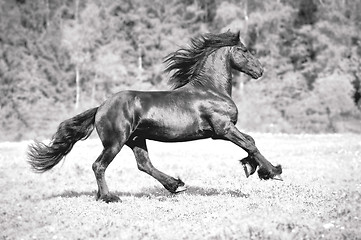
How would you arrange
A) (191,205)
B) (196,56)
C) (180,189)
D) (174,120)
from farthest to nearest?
1. (196,56)
2. (180,189)
3. (174,120)
4. (191,205)

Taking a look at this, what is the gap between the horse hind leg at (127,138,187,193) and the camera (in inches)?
359

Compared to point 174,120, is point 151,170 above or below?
below

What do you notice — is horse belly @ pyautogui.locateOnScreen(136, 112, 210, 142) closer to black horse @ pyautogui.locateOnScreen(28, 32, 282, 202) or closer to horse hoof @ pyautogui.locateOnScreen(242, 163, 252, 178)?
black horse @ pyautogui.locateOnScreen(28, 32, 282, 202)

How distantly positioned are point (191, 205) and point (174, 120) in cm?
157

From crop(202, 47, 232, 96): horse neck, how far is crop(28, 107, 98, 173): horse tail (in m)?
2.38

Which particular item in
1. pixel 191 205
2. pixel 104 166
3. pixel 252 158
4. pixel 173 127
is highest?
pixel 173 127

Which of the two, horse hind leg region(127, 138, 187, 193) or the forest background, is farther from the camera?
the forest background

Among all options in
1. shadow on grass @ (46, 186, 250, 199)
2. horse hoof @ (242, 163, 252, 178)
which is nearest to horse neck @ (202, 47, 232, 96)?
horse hoof @ (242, 163, 252, 178)

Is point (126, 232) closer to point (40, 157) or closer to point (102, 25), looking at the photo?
point (40, 157)

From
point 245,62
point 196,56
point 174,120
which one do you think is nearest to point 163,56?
point 196,56

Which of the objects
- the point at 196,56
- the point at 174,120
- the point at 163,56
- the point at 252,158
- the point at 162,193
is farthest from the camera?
the point at 163,56

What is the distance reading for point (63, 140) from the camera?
30.9 ft

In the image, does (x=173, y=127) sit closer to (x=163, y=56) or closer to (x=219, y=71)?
(x=219, y=71)

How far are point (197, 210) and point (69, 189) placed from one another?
4.35 m
